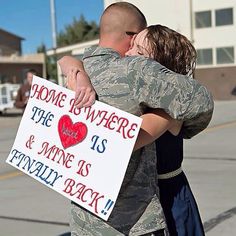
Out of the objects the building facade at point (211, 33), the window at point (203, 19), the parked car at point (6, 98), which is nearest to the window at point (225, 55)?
the building facade at point (211, 33)

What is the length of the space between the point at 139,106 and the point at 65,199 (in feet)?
16.3

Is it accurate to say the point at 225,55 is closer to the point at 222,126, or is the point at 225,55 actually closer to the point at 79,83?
the point at 222,126

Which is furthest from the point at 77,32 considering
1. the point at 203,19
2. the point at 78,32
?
the point at 203,19

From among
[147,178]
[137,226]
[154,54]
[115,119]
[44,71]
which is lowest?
[44,71]

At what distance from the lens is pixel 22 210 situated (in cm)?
672

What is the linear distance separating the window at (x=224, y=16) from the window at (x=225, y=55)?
151 centimetres

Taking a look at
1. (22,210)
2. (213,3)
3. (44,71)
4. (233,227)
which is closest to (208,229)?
(233,227)

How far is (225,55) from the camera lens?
34438 millimetres

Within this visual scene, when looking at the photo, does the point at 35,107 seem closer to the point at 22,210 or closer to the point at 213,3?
the point at 22,210

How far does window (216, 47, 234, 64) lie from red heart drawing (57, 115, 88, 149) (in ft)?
107

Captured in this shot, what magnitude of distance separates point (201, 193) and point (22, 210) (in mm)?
2197

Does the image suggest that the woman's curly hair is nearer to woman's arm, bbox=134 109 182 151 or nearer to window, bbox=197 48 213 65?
woman's arm, bbox=134 109 182 151

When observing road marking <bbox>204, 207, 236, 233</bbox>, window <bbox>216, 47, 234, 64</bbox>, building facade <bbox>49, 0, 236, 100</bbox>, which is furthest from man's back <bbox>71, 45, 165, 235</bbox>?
window <bbox>216, 47, 234, 64</bbox>

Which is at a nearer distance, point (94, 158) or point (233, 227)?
point (94, 158)
